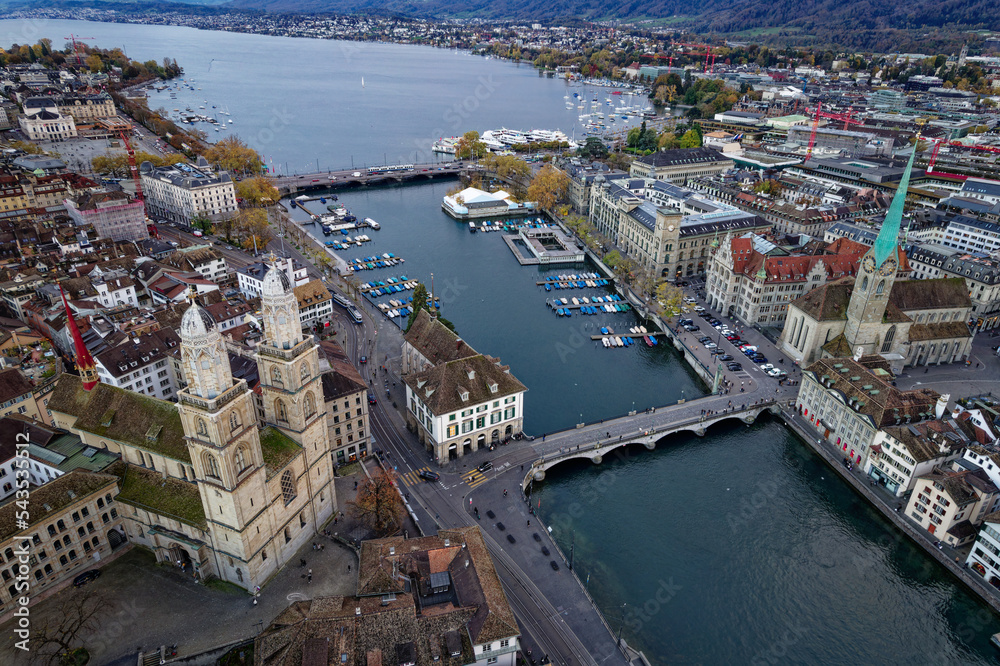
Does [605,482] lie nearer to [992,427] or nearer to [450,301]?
[992,427]

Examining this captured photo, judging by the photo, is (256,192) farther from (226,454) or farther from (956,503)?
(956,503)

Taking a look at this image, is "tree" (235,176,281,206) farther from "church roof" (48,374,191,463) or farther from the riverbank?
the riverbank

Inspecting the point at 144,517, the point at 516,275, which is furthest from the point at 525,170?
the point at 144,517

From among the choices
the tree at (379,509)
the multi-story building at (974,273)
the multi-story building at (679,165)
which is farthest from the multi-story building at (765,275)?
the multi-story building at (679,165)

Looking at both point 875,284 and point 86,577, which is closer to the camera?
point 86,577

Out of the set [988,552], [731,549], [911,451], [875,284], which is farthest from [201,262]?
[988,552]
